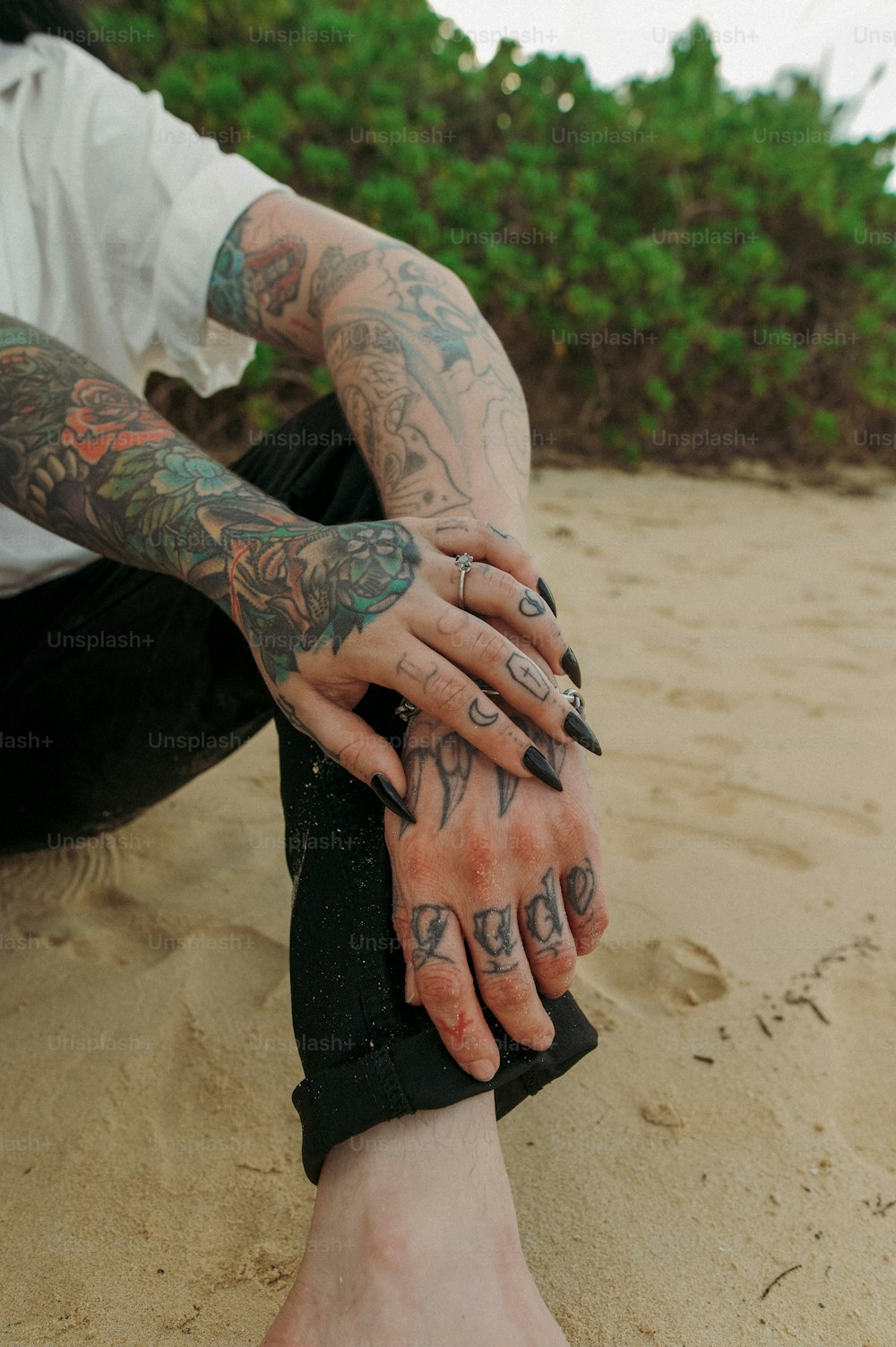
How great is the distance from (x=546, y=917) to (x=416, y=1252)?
0.31 m

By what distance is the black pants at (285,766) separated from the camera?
88 centimetres

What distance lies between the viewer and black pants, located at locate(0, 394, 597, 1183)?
0.88m

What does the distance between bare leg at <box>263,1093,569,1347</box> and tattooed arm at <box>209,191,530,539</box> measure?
0.68 metres

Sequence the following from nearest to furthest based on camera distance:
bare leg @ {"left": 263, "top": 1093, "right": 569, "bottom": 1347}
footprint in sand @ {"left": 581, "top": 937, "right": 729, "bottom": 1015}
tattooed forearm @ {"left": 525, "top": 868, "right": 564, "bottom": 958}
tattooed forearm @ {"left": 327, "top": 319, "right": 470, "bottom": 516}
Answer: bare leg @ {"left": 263, "top": 1093, "right": 569, "bottom": 1347} < tattooed forearm @ {"left": 525, "top": 868, "right": 564, "bottom": 958} < tattooed forearm @ {"left": 327, "top": 319, "right": 470, "bottom": 516} < footprint in sand @ {"left": 581, "top": 937, "right": 729, "bottom": 1015}

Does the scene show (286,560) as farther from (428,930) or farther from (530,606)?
(428,930)

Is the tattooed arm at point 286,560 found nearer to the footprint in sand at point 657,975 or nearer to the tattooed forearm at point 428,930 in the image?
the tattooed forearm at point 428,930

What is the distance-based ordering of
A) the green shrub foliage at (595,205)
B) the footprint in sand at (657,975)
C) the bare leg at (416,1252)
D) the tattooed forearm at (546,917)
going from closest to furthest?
the bare leg at (416,1252), the tattooed forearm at (546,917), the footprint in sand at (657,975), the green shrub foliage at (595,205)

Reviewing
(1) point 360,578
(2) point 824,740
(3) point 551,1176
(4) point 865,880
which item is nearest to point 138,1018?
(3) point 551,1176

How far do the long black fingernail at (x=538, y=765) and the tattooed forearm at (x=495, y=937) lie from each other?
0.43ft

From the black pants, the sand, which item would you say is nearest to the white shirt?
the black pants

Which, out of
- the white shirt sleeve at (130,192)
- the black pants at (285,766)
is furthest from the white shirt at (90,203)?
the black pants at (285,766)

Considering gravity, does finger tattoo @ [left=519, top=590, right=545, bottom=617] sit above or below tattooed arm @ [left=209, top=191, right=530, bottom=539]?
below

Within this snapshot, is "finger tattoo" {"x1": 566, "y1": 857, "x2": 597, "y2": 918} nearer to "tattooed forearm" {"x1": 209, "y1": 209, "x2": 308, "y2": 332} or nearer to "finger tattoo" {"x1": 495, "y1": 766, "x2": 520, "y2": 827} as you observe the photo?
"finger tattoo" {"x1": 495, "y1": 766, "x2": 520, "y2": 827}

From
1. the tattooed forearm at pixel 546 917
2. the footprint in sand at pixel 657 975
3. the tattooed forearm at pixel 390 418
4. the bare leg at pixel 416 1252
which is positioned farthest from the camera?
the footprint in sand at pixel 657 975
